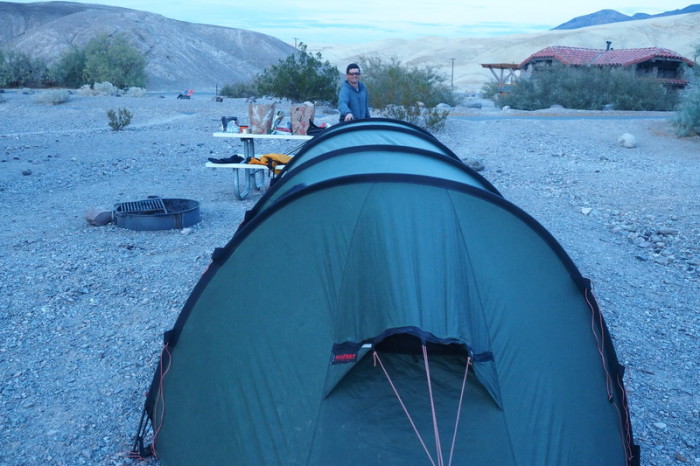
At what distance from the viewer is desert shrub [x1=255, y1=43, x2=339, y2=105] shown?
20.8m

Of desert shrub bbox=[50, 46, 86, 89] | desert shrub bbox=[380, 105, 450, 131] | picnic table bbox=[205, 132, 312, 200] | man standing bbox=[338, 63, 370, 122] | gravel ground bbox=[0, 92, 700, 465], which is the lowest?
gravel ground bbox=[0, 92, 700, 465]

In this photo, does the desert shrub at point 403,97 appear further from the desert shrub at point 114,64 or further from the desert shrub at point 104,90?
the desert shrub at point 114,64

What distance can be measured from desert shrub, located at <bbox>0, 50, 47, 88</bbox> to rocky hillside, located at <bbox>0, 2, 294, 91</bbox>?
589 inches

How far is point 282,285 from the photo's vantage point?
10.8ft

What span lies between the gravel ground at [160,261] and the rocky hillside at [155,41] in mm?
42267

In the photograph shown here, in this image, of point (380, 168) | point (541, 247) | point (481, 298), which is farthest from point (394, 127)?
point (481, 298)

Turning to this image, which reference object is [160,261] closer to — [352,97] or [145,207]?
[145,207]

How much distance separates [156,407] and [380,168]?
190cm

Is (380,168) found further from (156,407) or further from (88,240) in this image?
(88,240)

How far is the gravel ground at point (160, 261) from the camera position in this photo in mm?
4039

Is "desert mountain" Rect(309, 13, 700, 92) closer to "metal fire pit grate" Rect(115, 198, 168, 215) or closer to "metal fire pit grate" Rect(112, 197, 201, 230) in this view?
"metal fire pit grate" Rect(115, 198, 168, 215)

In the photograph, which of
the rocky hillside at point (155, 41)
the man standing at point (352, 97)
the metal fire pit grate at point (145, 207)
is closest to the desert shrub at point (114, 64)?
the rocky hillside at point (155, 41)

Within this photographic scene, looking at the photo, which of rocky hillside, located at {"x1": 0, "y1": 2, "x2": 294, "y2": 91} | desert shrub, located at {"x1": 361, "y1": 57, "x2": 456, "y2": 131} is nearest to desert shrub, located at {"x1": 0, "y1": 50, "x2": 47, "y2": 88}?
rocky hillside, located at {"x1": 0, "y1": 2, "x2": 294, "y2": 91}

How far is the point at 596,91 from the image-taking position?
2598 cm
